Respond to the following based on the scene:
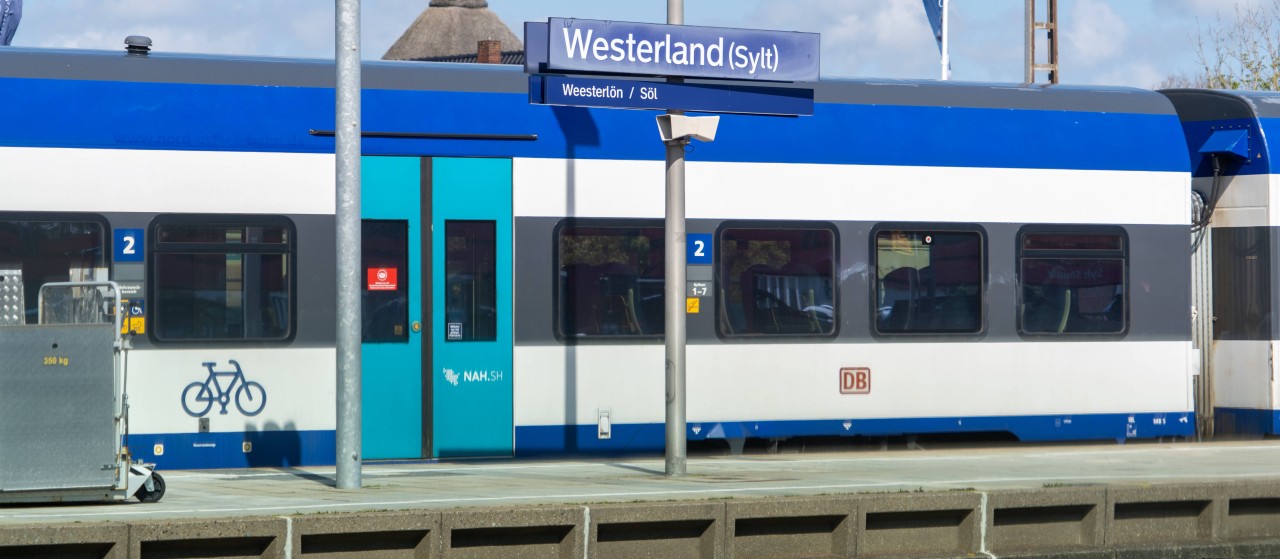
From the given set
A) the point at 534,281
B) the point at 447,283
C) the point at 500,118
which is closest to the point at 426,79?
the point at 500,118

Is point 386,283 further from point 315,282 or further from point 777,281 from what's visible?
point 777,281

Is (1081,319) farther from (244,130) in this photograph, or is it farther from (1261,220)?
(244,130)

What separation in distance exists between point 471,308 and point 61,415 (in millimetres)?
3889

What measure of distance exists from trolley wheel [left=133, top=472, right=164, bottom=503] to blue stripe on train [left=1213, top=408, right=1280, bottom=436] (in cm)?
949

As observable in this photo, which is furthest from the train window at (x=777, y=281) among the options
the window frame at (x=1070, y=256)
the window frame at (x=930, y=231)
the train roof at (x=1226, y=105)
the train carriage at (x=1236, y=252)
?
the train roof at (x=1226, y=105)

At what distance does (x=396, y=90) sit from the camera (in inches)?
473

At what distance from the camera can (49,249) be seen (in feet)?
36.6

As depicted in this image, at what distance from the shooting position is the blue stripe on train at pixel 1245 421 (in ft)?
45.3

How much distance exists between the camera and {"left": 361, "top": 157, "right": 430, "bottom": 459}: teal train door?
11.8m

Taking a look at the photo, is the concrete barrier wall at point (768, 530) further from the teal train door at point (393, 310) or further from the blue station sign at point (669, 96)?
the teal train door at point (393, 310)

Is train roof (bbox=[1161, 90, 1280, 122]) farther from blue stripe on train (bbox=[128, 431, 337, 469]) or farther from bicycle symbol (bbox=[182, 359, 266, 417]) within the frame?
bicycle symbol (bbox=[182, 359, 266, 417])

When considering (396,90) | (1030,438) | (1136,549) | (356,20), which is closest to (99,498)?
(356,20)

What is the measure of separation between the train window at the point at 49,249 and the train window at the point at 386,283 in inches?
74.8

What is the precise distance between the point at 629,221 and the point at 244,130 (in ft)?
9.96
